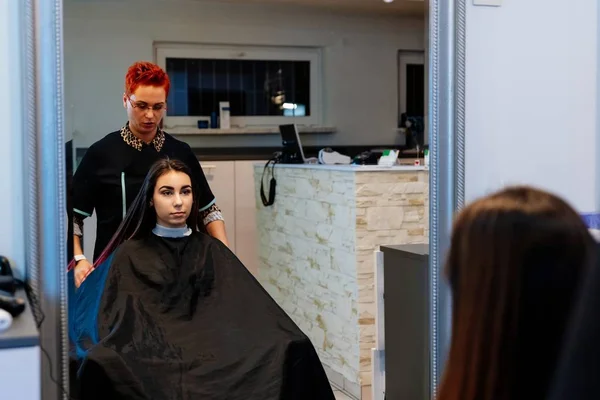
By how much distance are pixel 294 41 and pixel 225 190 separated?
130 centimetres

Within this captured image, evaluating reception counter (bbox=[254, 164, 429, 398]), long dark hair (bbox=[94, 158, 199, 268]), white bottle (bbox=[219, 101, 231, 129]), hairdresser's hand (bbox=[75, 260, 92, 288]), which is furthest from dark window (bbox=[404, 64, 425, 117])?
hairdresser's hand (bbox=[75, 260, 92, 288])

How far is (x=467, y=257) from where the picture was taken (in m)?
0.77

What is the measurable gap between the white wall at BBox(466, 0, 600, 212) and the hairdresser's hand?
42.1 inches

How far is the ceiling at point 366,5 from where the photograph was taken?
2892 mm

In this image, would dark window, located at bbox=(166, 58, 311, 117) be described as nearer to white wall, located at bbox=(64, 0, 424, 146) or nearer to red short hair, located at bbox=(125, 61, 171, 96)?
white wall, located at bbox=(64, 0, 424, 146)

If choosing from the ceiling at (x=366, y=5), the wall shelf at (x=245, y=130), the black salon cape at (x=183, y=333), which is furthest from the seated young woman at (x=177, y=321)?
the wall shelf at (x=245, y=130)

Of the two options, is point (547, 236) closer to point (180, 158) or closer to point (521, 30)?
point (521, 30)

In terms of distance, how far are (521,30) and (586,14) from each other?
0.26m


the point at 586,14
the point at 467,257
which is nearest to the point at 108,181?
the point at 586,14

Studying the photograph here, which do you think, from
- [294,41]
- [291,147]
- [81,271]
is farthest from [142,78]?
[294,41]

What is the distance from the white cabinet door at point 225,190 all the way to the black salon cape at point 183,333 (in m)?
1.29

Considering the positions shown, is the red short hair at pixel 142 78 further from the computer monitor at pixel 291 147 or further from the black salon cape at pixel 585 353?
the black salon cape at pixel 585 353

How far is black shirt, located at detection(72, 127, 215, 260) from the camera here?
2.14 metres

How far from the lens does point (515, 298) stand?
74 centimetres
